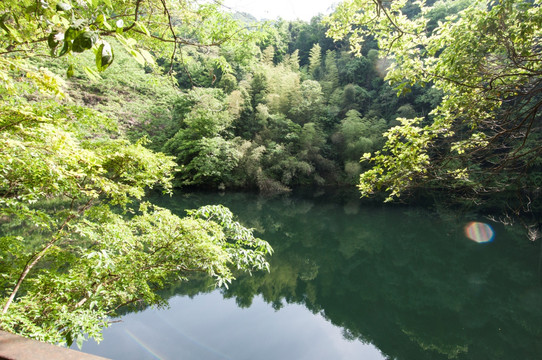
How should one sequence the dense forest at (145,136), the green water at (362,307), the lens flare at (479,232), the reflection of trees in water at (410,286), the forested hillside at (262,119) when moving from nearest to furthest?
the dense forest at (145,136) < the green water at (362,307) < the reflection of trees in water at (410,286) < the lens flare at (479,232) < the forested hillside at (262,119)

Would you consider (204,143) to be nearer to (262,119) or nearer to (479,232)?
(262,119)

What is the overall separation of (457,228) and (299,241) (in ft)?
21.2

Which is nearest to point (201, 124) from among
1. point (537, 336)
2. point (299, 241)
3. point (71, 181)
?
point (299, 241)

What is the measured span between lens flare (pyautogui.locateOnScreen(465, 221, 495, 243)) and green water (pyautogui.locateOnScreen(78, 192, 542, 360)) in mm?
370

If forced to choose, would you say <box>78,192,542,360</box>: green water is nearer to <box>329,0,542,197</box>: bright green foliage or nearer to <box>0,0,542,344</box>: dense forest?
<box>329,0,542,197</box>: bright green foliage

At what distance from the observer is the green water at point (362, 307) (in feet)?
14.5

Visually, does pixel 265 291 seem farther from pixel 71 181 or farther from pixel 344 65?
pixel 344 65

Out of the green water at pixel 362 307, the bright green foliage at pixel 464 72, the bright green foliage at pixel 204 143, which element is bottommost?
the green water at pixel 362 307

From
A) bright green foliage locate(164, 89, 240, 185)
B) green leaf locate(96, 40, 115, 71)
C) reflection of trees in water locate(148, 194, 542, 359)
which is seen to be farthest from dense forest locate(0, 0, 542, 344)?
bright green foliage locate(164, 89, 240, 185)

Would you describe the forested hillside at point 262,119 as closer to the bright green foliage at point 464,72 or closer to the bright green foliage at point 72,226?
the bright green foliage at point 72,226

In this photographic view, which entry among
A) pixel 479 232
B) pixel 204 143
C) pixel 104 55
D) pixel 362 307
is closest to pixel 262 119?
pixel 204 143

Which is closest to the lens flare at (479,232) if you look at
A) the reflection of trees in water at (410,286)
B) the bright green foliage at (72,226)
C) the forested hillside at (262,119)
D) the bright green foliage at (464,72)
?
the reflection of trees in water at (410,286)

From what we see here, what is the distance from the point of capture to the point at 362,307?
570cm

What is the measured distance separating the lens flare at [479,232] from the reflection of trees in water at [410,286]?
31 cm
